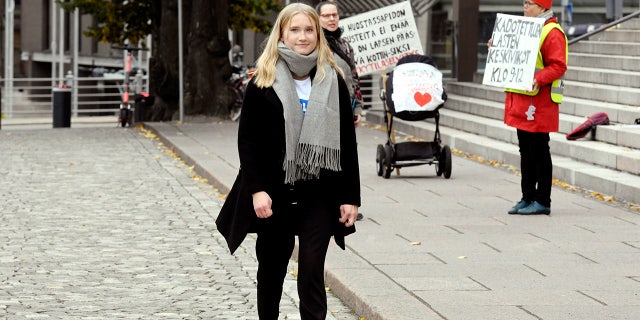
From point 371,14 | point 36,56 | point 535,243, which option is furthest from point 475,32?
point 36,56

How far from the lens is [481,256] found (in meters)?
8.98

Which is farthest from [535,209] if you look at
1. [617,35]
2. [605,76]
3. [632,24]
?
[632,24]

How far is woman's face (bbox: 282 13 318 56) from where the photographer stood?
5898 millimetres

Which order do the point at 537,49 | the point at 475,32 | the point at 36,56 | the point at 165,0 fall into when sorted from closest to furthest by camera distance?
1. the point at 537,49
2. the point at 475,32
3. the point at 165,0
4. the point at 36,56

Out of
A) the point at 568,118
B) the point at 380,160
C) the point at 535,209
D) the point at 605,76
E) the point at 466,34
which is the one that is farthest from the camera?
the point at 466,34

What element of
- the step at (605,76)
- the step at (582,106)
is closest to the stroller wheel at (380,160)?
the step at (582,106)

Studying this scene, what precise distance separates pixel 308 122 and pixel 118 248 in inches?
188

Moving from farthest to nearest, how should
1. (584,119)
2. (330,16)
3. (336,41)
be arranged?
(584,119) → (336,41) → (330,16)

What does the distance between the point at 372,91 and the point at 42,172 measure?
58.8 feet

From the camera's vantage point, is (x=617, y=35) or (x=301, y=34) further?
(x=617, y=35)

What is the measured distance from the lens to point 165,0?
27.0 m

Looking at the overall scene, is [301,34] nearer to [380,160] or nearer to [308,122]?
[308,122]

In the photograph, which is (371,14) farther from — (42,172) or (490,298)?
(490,298)

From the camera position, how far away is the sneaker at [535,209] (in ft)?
36.8
